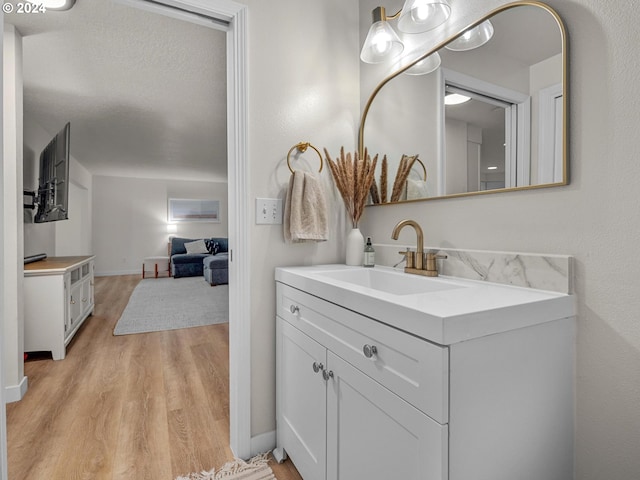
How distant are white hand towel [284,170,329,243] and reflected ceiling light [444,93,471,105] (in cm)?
64

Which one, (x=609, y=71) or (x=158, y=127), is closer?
(x=609, y=71)

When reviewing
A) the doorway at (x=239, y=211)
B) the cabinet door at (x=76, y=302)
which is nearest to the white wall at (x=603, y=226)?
the doorway at (x=239, y=211)

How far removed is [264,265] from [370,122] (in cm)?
90

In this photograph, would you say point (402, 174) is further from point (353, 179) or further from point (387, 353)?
point (387, 353)

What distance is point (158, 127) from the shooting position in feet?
13.8

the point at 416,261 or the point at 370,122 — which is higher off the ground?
the point at 370,122

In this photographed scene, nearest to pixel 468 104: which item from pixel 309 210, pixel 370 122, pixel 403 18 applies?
pixel 403 18

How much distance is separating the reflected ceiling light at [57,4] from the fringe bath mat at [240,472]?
2.52m

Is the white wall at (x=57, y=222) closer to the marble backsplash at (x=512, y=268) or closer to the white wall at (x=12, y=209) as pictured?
the white wall at (x=12, y=209)

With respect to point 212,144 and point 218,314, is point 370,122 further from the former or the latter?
point 212,144

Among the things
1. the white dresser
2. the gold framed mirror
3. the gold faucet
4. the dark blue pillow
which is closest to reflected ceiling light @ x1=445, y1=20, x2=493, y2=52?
the gold framed mirror

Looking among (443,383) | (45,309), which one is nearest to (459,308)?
(443,383)

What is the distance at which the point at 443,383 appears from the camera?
65 cm

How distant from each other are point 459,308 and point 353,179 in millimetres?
1002
